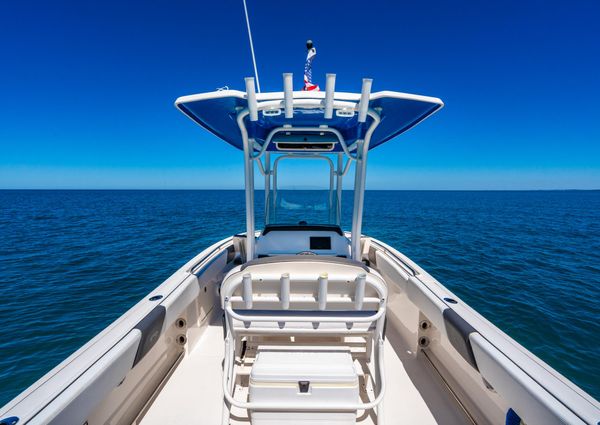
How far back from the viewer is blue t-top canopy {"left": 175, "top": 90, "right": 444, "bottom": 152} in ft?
7.31

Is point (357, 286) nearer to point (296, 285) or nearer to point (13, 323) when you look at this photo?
point (296, 285)

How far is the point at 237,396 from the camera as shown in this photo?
6.97 feet

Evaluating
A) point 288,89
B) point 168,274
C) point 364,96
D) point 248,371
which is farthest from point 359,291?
point 168,274

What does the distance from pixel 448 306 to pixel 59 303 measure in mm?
9231

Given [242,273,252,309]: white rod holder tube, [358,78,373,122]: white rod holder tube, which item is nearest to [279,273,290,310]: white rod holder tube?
[242,273,252,309]: white rod holder tube

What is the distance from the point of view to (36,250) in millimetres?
12555

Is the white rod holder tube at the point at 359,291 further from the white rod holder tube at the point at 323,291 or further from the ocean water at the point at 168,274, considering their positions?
the ocean water at the point at 168,274

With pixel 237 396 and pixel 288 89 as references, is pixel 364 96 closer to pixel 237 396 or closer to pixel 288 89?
pixel 288 89

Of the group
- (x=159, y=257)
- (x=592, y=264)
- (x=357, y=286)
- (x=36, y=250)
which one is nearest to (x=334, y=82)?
(x=357, y=286)


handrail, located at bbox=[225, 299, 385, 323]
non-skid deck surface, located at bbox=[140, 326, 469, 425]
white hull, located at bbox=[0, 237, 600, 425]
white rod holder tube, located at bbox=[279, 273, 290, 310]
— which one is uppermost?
white rod holder tube, located at bbox=[279, 273, 290, 310]

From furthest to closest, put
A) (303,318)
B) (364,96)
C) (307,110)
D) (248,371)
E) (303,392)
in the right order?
(307,110), (248,371), (364,96), (303,318), (303,392)

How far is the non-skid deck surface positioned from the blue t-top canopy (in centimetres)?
249

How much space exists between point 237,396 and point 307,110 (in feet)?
8.52

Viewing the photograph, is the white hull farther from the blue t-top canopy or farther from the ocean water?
the ocean water
